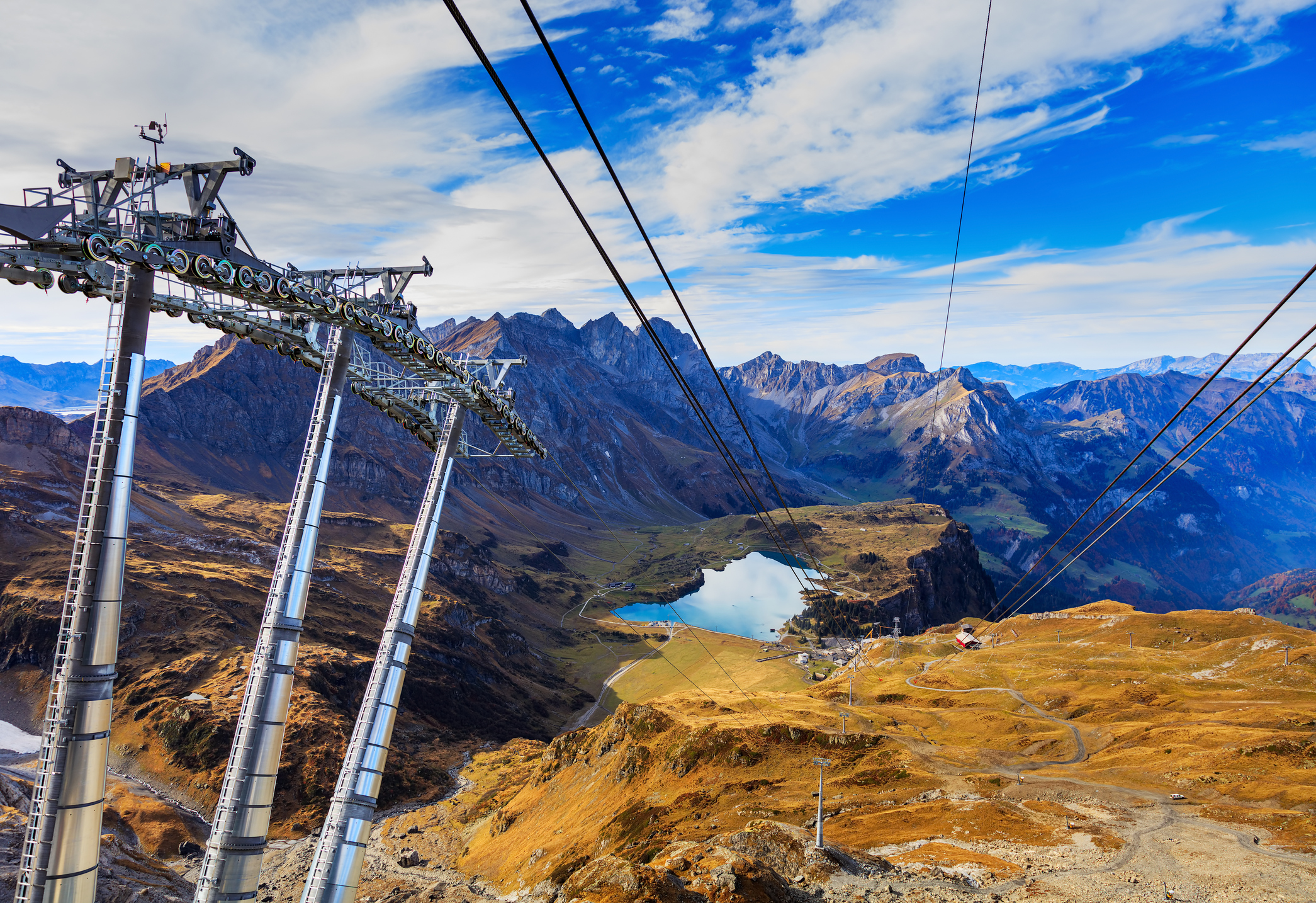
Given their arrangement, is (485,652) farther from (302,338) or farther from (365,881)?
(302,338)

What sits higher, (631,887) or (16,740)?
(631,887)

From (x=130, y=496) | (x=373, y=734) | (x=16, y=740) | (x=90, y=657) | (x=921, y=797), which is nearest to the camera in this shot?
(x=90, y=657)

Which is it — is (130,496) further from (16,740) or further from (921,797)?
(16,740)

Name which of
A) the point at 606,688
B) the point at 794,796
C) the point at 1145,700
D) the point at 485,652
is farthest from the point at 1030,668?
the point at 485,652

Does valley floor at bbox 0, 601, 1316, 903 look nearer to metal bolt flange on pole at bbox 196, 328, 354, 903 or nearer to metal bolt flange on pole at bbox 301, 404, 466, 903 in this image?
metal bolt flange on pole at bbox 301, 404, 466, 903

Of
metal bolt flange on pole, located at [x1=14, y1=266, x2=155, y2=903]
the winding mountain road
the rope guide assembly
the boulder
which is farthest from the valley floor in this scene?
metal bolt flange on pole, located at [x1=14, y1=266, x2=155, y2=903]

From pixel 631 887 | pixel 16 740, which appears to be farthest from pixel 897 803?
pixel 16 740
